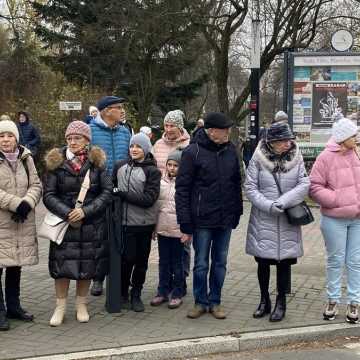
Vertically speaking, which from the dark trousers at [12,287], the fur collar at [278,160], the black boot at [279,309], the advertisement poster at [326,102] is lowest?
the black boot at [279,309]

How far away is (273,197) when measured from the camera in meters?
5.36

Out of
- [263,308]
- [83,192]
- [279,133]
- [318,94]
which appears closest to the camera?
[83,192]

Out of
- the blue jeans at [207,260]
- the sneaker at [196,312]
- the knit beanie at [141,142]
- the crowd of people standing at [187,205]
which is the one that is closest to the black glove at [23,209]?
the crowd of people standing at [187,205]

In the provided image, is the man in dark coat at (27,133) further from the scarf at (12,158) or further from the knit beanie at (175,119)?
the scarf at (12,158)

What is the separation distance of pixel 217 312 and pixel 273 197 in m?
1.22

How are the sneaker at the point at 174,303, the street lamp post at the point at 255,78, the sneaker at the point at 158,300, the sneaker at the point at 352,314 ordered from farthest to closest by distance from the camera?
1. the street lamp post at the point at 255,78
2. the sneaker at the point at 158,300
3. the sneaker at the point at 174,303
4. the sneaker at the point at 352,314

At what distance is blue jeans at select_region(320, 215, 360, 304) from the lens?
5.49 meters

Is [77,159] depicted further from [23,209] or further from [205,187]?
[205,187]

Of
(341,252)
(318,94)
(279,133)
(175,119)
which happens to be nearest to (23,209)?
(175,119)

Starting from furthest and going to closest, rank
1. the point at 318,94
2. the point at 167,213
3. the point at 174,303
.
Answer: the point at 318,94 → the point at 174,303 → the point at 167,213

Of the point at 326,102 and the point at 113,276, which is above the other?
the point at 326,102

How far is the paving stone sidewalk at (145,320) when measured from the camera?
4.95m

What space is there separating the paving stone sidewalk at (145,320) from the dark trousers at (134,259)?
0.93 ft

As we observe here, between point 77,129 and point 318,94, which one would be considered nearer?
point 77,129
